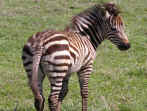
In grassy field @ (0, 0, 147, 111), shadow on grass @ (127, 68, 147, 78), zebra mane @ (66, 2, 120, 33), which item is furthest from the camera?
shadow on grass @ (127, 68, 147, 78)

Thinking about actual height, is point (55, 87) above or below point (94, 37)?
below

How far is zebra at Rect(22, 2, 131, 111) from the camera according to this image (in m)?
5.79

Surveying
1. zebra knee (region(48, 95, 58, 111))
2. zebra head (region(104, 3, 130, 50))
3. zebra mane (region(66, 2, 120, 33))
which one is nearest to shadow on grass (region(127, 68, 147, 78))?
zebra head (region(104, 3, 130, 50))

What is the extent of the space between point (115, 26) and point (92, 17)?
0.49 meters

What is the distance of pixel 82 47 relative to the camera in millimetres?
6652

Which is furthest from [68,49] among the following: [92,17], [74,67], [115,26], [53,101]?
[115,26]

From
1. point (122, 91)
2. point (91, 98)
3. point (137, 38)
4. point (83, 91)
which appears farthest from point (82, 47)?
point (137, 38)

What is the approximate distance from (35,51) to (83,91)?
1.62 m

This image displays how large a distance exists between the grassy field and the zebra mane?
1.64m

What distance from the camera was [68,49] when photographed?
19.5 ft

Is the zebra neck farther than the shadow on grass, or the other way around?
the shadow on grass

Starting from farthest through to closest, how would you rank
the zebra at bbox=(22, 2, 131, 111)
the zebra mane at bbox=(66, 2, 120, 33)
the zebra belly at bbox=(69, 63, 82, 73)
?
the zebra mane at bbox=(66, 2, 120, 33), the zebra belly at bbox=(69, 63, 82, 73), the zebra at bbox=(22, 2, 131, 111)

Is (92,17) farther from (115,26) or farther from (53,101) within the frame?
(53,101)

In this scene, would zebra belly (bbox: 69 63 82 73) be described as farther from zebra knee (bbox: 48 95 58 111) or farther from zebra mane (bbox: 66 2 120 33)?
zebra mane (bbox: 66 2 120 33)
